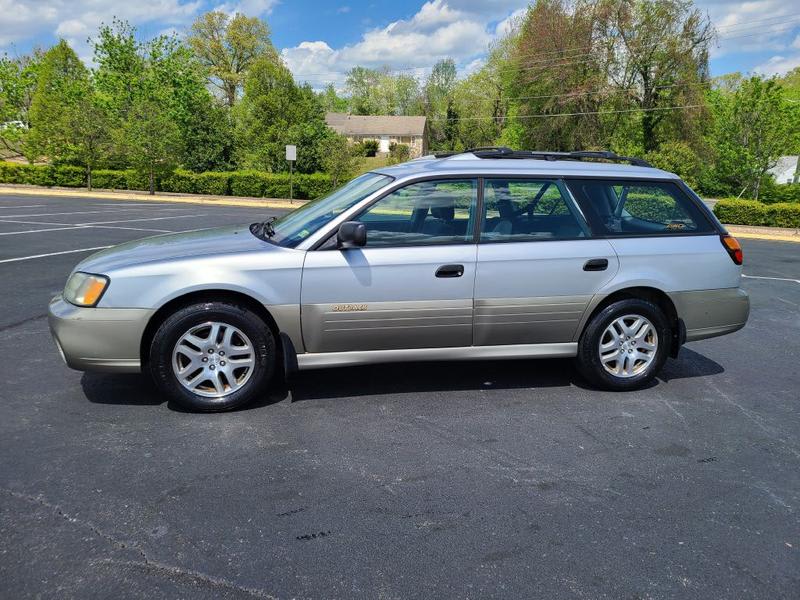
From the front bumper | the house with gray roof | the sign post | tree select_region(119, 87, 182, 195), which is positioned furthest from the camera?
the house with gray roof

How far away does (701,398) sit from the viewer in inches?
183

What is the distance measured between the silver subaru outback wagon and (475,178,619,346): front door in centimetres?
1

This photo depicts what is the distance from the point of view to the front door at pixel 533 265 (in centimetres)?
435

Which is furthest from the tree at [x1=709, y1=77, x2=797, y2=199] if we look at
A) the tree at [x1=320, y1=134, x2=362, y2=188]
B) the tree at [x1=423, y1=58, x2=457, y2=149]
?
the tree at [x1=423, y1=58, x2=457, y2=149]

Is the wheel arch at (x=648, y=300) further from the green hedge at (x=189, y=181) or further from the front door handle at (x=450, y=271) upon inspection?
the green hedge at (x=189, y=181)

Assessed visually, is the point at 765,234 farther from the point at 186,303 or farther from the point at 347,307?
the point at 186,303

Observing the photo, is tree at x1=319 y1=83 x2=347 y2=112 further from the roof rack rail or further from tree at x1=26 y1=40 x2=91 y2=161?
the roof rack rail

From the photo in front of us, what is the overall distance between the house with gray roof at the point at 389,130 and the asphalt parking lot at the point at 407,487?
76729mm

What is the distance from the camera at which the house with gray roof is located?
81.6 metres

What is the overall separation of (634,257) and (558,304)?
2.30 ft

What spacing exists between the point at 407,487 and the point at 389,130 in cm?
8370

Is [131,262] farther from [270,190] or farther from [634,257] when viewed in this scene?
[270,190]

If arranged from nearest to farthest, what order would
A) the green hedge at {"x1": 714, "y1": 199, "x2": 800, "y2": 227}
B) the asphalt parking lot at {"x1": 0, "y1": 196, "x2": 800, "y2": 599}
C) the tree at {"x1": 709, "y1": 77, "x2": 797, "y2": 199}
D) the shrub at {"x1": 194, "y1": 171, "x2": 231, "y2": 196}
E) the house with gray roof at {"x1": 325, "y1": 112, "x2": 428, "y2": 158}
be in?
1. the asphalt parking lot at {"x1": 0, "y1": 196, "x2": 800, "y2": 599}
2. the green hedge at {"x1": 714, "y1": 199, "x2": 800, "y2": 227}
3. the tree at {"x1": 709, "y1": 77, "x2": 797, "y2": 199}
4. the shrub at {"x1": 194, "y1": 171, "x2": 231, "y2": 196}
5. the house with gray roof at {"x1": 325, "y1": 112, "x2": 428, "y2": 158}

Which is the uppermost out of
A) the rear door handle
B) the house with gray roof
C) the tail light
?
the house with gray roof
